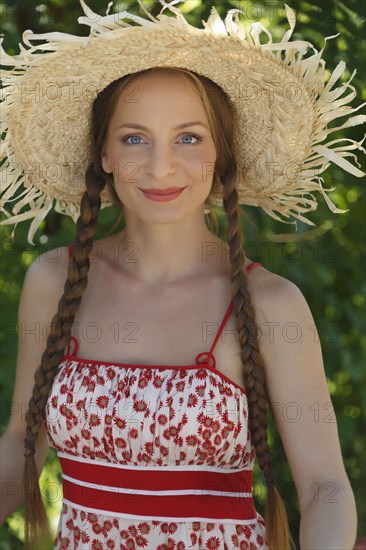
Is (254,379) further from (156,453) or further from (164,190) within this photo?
(164,190)

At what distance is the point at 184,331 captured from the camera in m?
2.12

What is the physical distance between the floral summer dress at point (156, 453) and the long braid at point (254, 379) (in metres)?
0.03

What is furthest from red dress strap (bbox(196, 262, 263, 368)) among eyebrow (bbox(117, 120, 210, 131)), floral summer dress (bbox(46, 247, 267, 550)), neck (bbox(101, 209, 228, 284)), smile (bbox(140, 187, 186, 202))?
eyebrow (bbox(117, 120, 210, 131))

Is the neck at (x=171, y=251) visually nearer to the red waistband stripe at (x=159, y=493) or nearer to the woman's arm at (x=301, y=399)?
A: the woman's arm at (x=301, y=399)

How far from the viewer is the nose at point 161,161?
2016mm

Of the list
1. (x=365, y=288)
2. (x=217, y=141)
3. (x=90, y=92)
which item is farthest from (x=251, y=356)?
(x=365, y=288)

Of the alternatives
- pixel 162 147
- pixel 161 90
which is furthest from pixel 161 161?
pixel 161 90

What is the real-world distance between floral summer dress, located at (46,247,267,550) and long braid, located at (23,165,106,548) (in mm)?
73

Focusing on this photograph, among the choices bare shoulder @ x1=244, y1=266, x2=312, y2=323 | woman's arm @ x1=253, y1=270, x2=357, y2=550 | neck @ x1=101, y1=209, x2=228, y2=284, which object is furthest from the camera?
neck @ x1=101, y1=209, x2=228, y2=284

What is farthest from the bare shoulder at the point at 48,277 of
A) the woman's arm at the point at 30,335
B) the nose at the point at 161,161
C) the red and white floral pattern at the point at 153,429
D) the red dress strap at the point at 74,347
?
the nose at the point at 161,161

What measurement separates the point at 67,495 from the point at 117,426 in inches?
9.7

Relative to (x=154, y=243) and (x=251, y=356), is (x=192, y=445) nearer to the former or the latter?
(x=251, y=356)

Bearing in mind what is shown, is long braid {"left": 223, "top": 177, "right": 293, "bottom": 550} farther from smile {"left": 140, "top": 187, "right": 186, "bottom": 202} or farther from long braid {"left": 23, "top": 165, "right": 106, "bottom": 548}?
long braid {"left": 23, "top": 165, "right": 106, "bottom": 548}

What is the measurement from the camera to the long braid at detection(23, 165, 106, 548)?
2.15 metres
